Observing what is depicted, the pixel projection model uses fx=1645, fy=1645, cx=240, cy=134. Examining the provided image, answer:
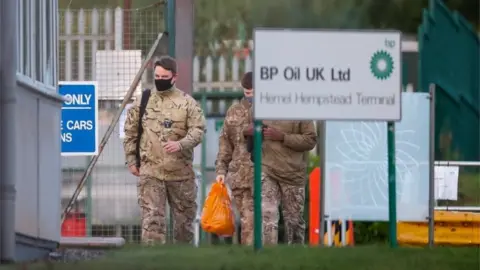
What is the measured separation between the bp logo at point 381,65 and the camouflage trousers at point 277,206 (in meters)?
2.80

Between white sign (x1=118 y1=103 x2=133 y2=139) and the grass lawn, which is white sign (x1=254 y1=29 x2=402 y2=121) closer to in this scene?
the grass lawn

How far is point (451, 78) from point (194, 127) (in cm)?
518

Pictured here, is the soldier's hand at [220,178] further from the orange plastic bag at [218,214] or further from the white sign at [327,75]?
the white sign at [327,75]

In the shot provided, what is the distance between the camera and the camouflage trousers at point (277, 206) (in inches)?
515

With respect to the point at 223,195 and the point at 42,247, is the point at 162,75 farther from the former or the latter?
→ the point at 42,247

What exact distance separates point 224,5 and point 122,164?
6.27 feet

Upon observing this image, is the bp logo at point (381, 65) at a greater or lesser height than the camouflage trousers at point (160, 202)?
greater

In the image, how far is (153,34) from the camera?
1625 cm

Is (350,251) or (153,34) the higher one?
(153,34)

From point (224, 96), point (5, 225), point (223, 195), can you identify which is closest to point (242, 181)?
point (223, 195)

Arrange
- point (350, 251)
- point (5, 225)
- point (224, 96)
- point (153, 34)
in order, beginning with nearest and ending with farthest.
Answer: point (5, 225), point (350, 251), point (153, 34), point (224, 96)

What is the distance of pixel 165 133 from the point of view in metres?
13.1

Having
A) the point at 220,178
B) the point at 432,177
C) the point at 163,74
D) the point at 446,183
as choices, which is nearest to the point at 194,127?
the point at 163,74

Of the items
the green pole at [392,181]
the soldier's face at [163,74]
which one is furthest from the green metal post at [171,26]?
the green pole at [392,181]
